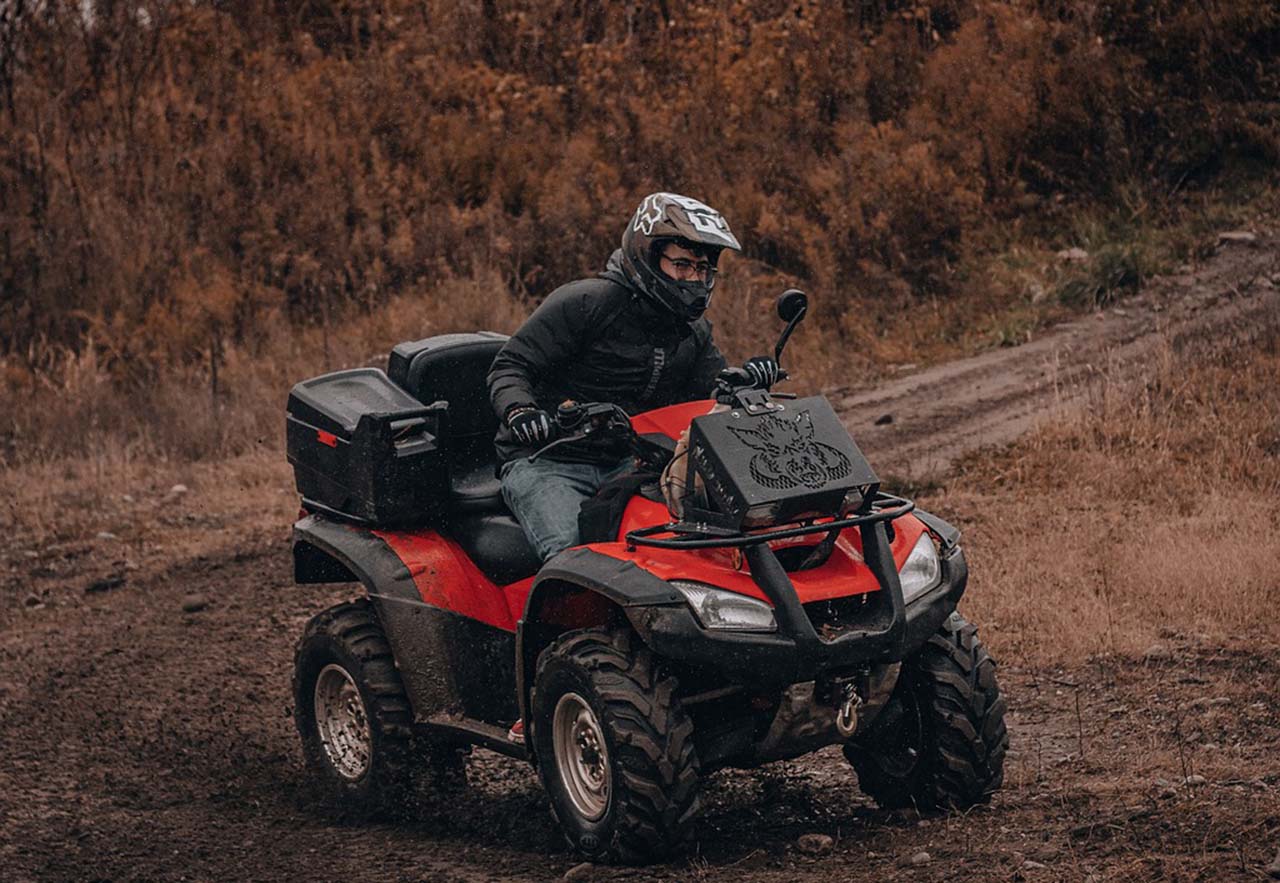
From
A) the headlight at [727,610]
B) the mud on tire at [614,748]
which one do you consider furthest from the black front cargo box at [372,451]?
the headlight at [727,610]

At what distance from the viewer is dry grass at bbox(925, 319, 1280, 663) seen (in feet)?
26.1

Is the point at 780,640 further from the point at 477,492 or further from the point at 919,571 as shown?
the point at 477,492

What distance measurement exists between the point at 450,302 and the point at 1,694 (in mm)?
8096

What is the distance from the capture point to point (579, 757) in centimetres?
535

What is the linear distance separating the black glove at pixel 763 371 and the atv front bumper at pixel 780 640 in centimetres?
104

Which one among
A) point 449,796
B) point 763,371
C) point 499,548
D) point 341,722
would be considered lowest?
point 449,796

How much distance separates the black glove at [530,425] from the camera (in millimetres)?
5566

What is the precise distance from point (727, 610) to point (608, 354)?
1398mm

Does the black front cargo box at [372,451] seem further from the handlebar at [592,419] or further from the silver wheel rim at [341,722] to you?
the handlebar at [592,419]

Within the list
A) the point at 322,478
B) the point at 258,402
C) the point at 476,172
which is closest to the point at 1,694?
the point at 322,478

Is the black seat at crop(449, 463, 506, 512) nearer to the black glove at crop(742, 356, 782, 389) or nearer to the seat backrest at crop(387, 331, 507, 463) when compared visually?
the seat backrest at crop(387, 331, 507, 463)

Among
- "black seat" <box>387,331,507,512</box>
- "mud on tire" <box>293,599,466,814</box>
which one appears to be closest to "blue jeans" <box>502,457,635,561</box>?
"black seat" <box>387,331,507,512</box>

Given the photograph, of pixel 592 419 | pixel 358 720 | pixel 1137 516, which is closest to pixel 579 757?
pixel 592 419

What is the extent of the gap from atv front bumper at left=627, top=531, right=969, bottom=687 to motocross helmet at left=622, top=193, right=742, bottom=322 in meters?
1.24
